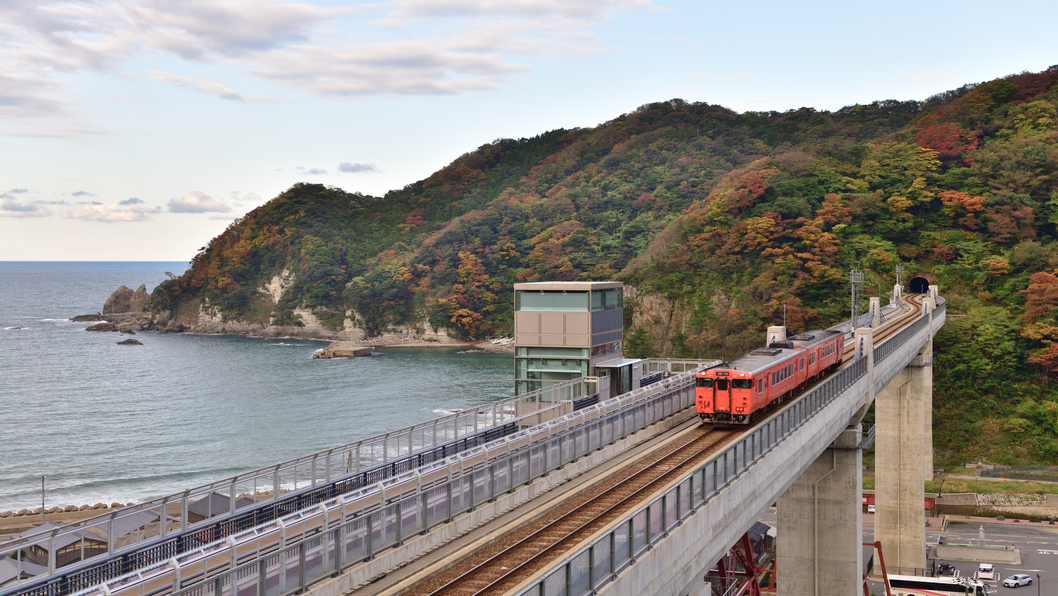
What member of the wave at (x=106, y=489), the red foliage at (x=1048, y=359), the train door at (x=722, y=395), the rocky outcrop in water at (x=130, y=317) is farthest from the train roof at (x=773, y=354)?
the rocky outcrop in water at (x=130, y=317)

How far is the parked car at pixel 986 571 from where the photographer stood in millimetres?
43128

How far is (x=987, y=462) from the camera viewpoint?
203 feet

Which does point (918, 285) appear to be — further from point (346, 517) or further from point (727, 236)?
point (346, 517)

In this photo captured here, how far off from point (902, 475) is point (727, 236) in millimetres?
49160

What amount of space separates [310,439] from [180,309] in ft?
365

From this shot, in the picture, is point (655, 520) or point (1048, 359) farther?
point (1048, 359)

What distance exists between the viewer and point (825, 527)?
30547 mm

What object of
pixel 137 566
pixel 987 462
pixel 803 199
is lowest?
pixel 987 462

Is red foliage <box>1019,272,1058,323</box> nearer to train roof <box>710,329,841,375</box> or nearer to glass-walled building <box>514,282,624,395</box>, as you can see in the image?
train roof <box>710,329,841,375</box>

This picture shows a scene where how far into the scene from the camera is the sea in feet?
192

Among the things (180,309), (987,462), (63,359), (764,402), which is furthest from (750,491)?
(180,309)

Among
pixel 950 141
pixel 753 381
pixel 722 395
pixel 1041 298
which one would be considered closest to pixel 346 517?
pixel 722 395

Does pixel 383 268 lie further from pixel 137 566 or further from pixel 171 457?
pixel 137 566

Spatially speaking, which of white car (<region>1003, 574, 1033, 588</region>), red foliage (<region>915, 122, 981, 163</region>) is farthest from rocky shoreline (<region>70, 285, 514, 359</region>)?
white car (<region>1003, 574, 1033, 588</region>)
